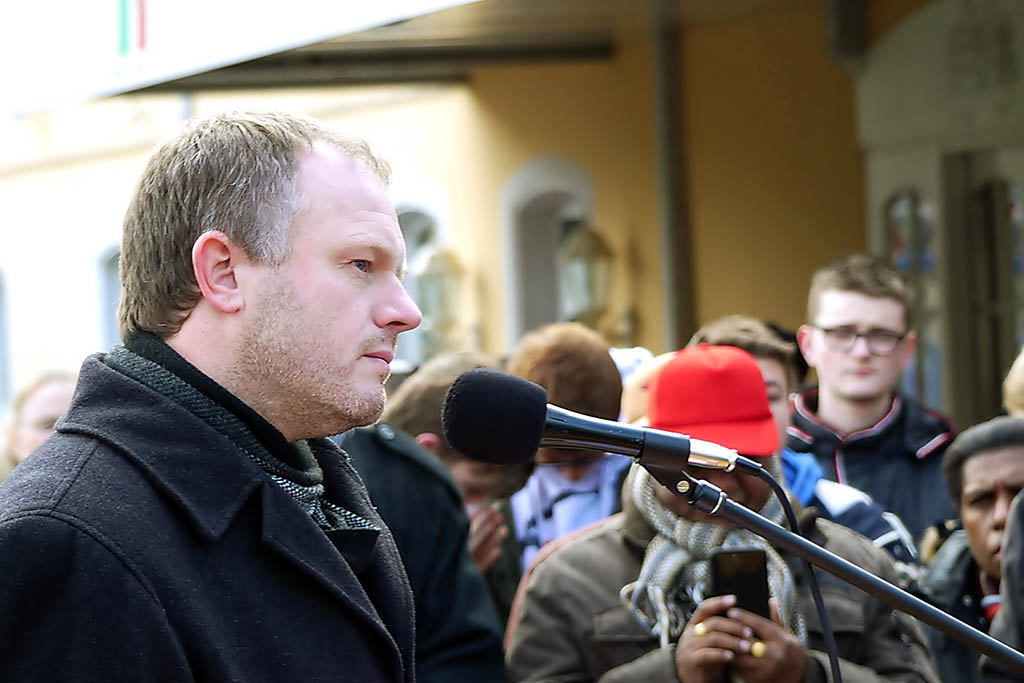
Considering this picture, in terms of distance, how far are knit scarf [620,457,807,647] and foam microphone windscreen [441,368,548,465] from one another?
4.16ft

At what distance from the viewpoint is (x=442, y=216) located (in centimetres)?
A: 1267

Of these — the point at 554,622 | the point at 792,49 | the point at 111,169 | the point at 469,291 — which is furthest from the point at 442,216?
the point at 554,622

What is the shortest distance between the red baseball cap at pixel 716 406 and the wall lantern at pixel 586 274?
282 inches

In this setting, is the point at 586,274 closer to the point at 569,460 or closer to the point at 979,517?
the point at 569,460

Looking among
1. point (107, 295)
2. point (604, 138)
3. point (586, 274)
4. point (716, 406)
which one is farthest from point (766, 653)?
point (107, 295)

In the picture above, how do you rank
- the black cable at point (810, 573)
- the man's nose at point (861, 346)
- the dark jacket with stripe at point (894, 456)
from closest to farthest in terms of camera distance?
the black cable at point (810, 573) < the dark jacket with stripe at point (894, 456) < the man's nose at point (861, 346)

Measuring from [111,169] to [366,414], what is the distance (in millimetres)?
15971

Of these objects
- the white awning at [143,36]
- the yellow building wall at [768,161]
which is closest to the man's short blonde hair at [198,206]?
the white awning at [143,36]

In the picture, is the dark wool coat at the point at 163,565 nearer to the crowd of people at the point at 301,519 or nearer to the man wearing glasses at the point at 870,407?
the crowd of people at the point at 301,519

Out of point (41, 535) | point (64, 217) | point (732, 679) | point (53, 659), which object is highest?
point (64, 217)

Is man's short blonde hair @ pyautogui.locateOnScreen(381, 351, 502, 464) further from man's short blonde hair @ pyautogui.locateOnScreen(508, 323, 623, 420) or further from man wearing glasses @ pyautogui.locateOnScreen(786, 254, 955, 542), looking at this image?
man wearing glasses @ pyautogui.locateOnScreen(786, 254, 955, 542)

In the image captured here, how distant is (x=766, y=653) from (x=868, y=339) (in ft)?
7.23

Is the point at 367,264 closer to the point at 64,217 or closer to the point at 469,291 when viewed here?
the point at 469,291

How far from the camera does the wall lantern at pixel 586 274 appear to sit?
35.1 ft
